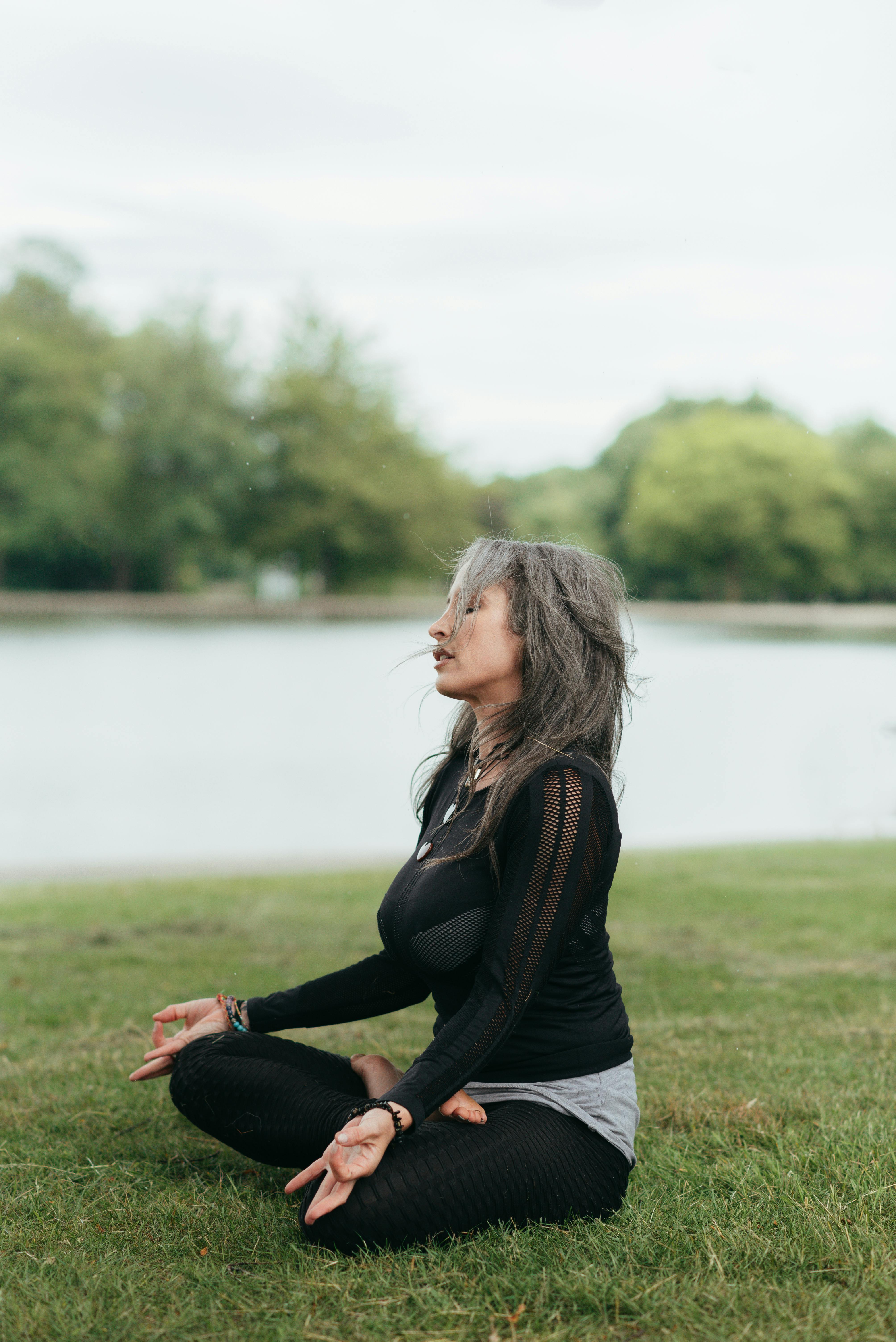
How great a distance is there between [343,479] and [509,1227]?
9334mm

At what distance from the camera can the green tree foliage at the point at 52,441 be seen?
13.5 meters

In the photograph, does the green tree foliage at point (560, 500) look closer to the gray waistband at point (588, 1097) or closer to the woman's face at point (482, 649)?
the woman's face at point (482, 649)

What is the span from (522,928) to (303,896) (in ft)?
18.2

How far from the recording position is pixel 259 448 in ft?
38.6

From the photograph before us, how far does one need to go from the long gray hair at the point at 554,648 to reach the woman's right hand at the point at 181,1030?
2.58 ft

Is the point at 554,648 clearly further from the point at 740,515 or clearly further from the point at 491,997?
the point at 740,515

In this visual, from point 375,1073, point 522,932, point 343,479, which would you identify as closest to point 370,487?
point 343,479

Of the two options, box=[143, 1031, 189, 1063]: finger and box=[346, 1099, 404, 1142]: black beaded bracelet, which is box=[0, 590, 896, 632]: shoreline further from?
box=[346, 1099, 404, 1142]: black beaded bracelet

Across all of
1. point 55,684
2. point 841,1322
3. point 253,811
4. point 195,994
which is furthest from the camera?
point 55,684

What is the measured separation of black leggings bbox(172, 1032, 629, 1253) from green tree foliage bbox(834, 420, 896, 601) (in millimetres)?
9398

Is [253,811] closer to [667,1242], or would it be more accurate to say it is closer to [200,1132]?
[200,1132]

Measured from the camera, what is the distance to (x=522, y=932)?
2.10m

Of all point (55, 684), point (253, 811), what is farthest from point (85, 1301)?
point (55, 684)

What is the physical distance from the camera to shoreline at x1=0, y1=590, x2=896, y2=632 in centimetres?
1096
